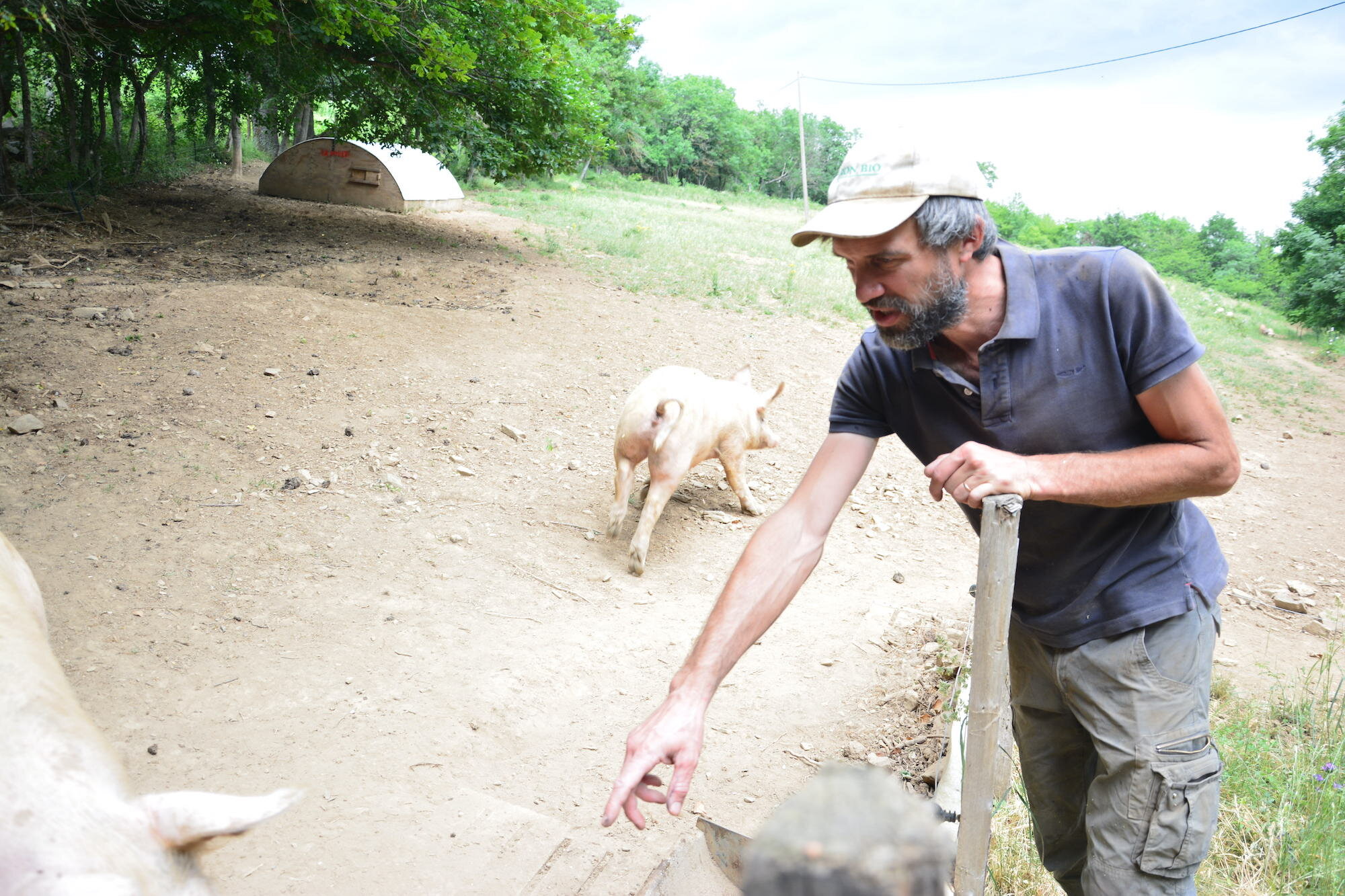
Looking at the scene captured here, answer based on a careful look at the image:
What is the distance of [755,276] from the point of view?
1390 cm

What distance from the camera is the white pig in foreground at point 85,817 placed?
5.38 ft

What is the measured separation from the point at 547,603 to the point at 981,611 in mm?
3774

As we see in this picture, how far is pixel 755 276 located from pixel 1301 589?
8790 mm

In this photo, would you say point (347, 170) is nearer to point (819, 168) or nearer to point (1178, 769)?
point (1178, 769)

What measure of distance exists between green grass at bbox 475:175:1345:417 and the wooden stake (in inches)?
230

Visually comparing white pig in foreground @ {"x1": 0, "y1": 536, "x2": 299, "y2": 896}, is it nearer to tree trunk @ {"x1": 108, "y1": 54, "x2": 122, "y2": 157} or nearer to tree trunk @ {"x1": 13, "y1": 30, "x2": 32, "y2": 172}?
tree trunk @ {"x1": 13, "y1": 30, "x2": 32, "y2": 172}

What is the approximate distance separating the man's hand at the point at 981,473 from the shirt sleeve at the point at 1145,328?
43 cm

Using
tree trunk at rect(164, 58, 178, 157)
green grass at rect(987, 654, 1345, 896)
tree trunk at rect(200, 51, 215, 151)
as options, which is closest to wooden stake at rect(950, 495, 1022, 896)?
green grass at rect(987, 654, 1345, 896)

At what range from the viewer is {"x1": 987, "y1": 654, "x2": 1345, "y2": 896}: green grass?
3000 mm

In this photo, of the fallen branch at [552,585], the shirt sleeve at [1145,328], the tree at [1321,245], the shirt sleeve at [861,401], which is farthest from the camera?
the tree at [1321,245]

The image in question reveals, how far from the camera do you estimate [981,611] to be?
6.39 ft

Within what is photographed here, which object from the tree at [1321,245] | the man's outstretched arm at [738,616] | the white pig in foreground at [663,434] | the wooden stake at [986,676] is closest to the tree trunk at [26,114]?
the white pig in foreground at [663,434]

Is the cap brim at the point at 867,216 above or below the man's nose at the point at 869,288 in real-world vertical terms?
above

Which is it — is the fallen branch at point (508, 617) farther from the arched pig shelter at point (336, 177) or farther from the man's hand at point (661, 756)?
the arched pig shelter at point (336, 177)
